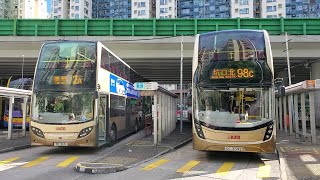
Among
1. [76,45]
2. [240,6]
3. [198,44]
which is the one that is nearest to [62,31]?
[76,45]

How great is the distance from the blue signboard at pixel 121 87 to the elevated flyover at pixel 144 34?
6.11 meters

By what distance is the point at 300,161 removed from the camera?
11.7 meters

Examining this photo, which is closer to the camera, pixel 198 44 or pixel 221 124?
pixel 221 124

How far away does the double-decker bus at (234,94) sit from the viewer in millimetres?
11625

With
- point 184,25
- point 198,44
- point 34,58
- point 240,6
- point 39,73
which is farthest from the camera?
point 240,6

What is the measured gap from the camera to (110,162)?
37.3 ft

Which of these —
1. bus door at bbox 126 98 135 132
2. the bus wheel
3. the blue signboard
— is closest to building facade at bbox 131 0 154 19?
the blue signboard

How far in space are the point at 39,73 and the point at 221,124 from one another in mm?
6698

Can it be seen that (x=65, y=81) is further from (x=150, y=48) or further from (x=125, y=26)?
(x=150, y=48)

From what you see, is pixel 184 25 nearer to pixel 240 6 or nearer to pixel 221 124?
pixel 221 124

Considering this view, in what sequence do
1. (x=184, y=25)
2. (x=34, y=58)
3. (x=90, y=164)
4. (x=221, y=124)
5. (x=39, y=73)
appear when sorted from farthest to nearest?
(x=34, y=58) → (x=184, y=25) → (x=39, y=73) → (x=221, y=124) → (x=90, y=164)

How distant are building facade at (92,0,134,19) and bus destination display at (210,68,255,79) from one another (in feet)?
384

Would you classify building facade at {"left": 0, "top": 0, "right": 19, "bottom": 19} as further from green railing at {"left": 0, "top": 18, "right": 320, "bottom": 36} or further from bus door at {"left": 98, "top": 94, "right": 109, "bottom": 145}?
bus door at {"left": 98, "top": 94, "right": 109, "bottom": 145}

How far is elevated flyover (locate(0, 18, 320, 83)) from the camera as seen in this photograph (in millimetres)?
25797
